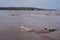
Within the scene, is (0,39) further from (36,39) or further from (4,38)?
(36,39)

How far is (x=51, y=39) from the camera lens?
321 inches

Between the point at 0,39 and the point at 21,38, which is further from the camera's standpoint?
the point at 21,38

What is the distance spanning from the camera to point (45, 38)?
8.23 metres

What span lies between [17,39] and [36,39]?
0.80m

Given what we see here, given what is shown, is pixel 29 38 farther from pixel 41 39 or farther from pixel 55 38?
pixel 55 38

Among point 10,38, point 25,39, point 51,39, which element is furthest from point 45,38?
point 10,38

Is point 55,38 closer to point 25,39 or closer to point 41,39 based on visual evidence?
point 41,39

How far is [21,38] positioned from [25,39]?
22cm

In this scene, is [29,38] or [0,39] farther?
[29,38]

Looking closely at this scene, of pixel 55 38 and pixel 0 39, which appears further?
pixel 55 38

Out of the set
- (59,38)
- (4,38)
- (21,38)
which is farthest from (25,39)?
(59,38)

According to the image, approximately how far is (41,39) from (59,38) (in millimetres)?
838

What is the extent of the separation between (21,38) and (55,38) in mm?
1472

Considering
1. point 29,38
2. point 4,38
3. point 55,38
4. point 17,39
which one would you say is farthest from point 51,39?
point 4,38
